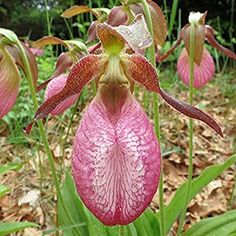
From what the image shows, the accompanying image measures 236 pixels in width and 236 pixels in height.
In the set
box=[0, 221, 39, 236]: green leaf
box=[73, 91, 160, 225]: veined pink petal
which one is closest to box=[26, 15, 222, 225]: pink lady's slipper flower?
box=[73, 91, 160, 225]: veined pink petal

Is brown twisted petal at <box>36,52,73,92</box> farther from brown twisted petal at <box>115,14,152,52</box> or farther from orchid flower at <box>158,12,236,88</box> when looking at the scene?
brown twisted petal at <box>115,14,152,52</box>

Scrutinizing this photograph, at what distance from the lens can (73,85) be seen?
0.80 metres

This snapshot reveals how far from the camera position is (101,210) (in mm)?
711

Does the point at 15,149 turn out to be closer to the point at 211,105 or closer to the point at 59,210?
the point at 59,210

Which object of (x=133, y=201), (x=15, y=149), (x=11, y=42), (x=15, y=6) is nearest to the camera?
(x=133, y=201)

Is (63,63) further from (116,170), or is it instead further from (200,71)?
(116,170)

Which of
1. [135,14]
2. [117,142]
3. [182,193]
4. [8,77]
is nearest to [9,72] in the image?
[8,77]

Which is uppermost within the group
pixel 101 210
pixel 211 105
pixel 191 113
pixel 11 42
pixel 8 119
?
pixel 11 42

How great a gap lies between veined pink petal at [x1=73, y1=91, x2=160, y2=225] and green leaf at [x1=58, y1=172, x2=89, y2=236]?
583mm

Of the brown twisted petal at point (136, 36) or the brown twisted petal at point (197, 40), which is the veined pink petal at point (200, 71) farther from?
the brown twisted petal at point (136, 36)

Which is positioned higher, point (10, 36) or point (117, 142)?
point (10, 36)

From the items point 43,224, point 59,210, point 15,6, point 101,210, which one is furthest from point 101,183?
point 15,6

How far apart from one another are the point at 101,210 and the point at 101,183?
0.13ft

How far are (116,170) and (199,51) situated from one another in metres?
0.74
